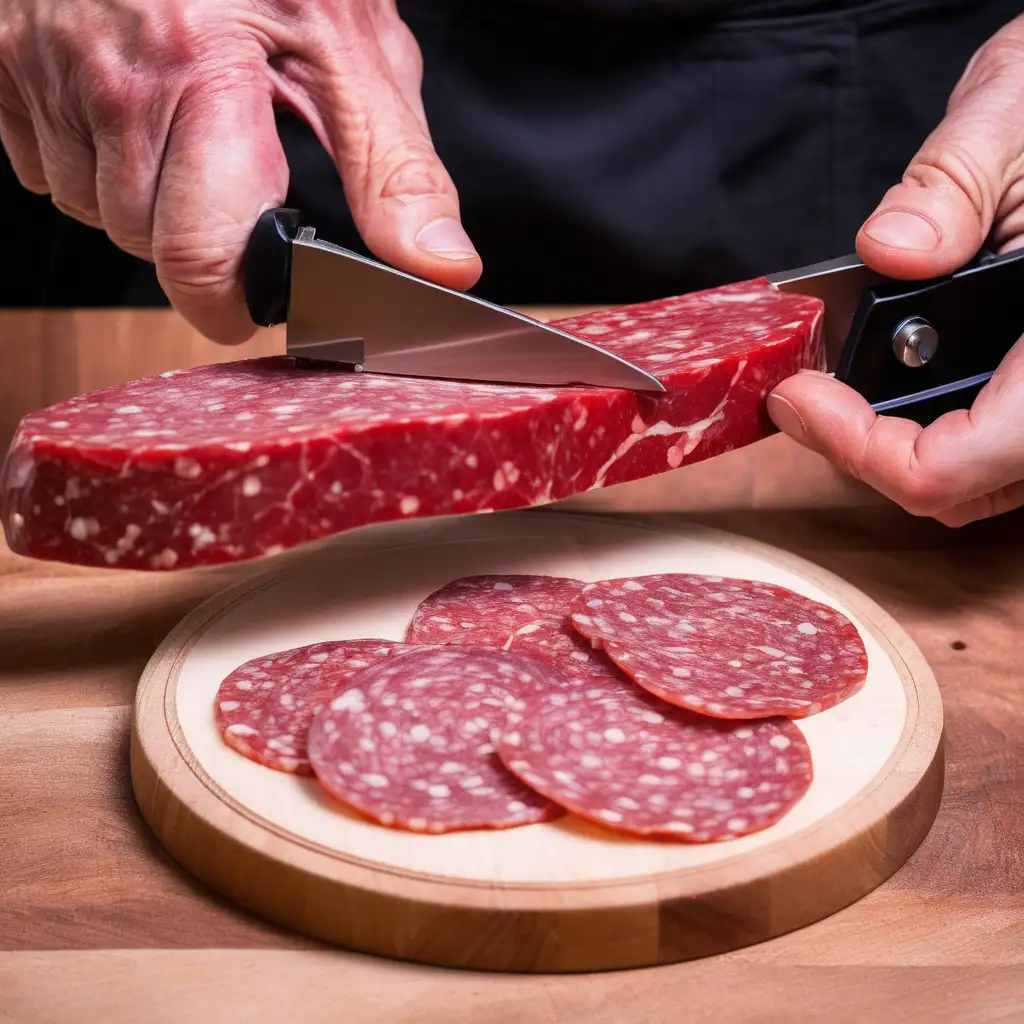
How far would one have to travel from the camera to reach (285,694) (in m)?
1.49

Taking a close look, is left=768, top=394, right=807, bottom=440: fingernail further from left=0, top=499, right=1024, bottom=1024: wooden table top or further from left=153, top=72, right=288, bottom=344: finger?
left=153, top=72, right=288, bottom=344: finger

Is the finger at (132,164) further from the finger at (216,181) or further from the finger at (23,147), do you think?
the finger at (23,147)

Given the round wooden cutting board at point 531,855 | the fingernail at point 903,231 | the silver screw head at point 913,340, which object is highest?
the fingernail at point 903,231

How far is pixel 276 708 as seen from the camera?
4.80ft

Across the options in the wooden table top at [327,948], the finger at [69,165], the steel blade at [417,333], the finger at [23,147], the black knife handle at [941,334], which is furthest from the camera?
the finger at [23,147]

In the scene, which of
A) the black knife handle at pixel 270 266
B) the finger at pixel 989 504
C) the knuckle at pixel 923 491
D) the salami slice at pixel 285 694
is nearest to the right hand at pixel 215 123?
the black knife handle at pixel 270 266

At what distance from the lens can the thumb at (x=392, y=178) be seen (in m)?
1.72

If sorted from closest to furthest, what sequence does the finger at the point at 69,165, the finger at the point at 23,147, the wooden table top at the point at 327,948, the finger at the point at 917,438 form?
the wooden table top at the point at 327,948
the finger at the point at 917,438
the finger at the point at 69,165
the finger at the point at 23,147

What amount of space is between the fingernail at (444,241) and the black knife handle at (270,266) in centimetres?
18

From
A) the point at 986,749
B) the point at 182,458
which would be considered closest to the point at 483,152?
the point at 182,458

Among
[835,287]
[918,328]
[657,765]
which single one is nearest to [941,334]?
[918,328]

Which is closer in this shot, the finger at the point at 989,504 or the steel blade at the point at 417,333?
the steel blade at the point at 417,333

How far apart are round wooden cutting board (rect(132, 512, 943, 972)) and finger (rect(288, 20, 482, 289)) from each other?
0.55m

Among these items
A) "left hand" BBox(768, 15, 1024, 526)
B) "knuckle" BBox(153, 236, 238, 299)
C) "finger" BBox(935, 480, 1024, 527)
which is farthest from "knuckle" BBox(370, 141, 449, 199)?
"finger" BBox(935, 480, 1024, 527)
